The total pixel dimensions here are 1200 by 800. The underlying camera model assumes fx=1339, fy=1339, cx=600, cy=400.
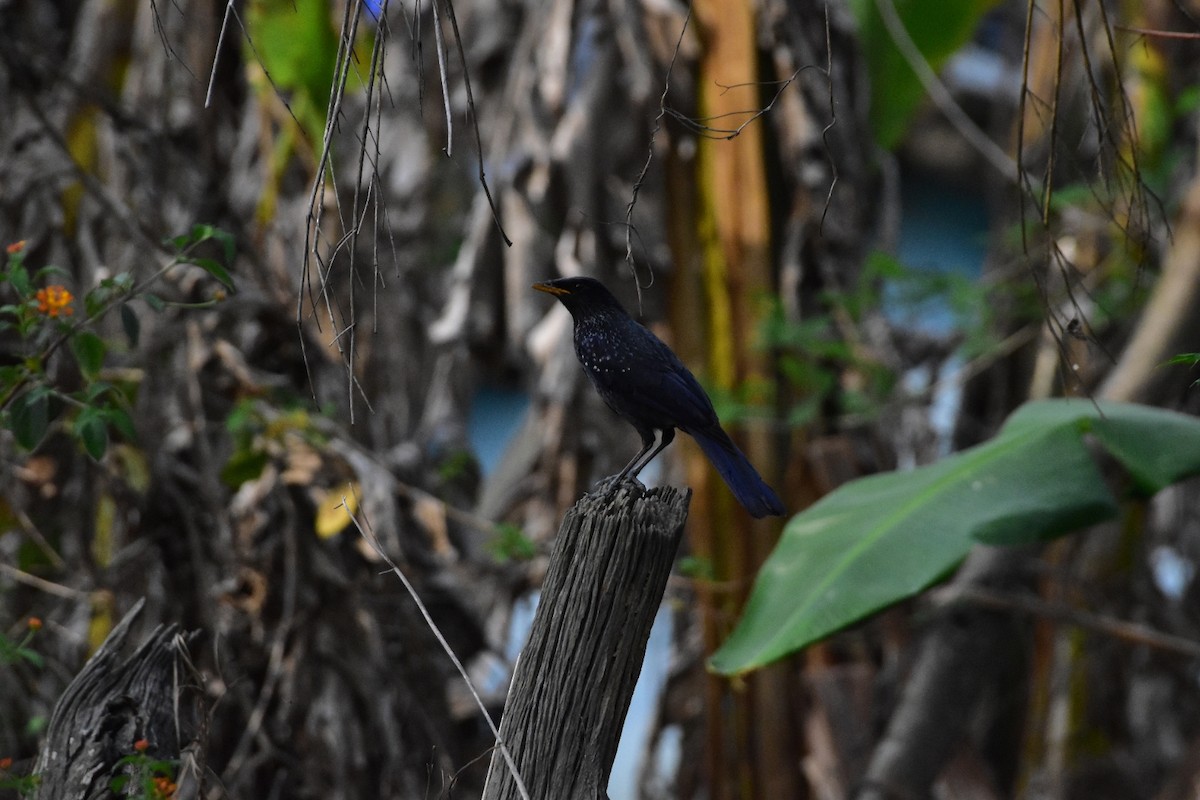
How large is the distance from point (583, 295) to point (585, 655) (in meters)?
1.78

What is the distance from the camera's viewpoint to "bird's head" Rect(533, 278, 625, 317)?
12.5 ft

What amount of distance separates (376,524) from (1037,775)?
374 cm

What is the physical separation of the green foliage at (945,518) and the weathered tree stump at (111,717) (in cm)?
171

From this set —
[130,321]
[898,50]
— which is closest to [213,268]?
[130,321]

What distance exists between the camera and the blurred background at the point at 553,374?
4488mm

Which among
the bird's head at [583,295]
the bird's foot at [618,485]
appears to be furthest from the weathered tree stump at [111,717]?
the bird's head at [583,295]

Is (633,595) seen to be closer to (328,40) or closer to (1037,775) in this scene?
(328,40)

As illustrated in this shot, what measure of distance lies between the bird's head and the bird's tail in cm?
55

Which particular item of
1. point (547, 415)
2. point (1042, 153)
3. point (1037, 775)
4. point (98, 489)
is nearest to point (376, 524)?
point (98, 489)

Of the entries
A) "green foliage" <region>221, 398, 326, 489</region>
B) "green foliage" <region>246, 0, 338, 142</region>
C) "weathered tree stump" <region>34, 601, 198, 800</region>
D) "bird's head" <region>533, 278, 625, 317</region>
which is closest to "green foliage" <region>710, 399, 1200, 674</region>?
"bird's head" <region>533, 278, 625, 317</region>

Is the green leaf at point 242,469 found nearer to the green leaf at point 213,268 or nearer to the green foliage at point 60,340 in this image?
the green foliage at point 60,340

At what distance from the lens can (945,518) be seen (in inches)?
157

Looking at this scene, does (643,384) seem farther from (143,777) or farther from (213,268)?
(143,777)

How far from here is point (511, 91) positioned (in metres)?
6.28
